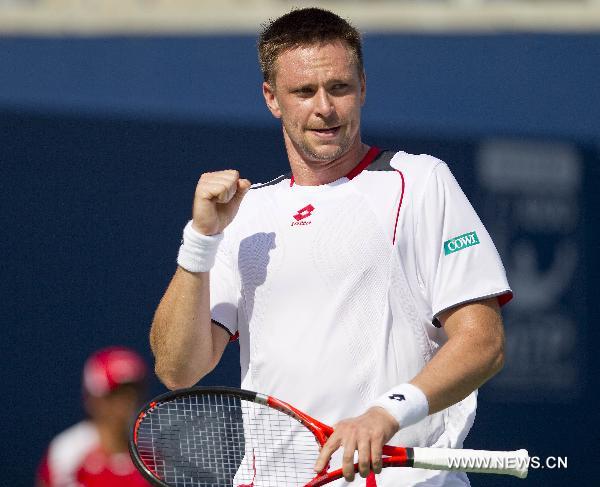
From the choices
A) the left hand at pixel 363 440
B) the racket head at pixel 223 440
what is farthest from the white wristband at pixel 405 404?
the racket head at pixel 223 440

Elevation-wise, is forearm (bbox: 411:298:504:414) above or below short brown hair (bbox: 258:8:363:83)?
below

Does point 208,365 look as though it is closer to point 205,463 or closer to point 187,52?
point 205,463

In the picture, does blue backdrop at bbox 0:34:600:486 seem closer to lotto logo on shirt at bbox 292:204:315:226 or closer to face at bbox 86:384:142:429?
face at bbox 86:384:142:429

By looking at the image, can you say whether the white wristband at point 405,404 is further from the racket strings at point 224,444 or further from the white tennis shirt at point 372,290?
the racket strings at point 224,444

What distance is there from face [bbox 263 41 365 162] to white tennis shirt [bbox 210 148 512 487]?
0.41 ft

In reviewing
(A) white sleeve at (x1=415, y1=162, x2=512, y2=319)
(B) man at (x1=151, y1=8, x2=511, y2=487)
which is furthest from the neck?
(A) white sleeve at (x1=415, y1=162, x2=512, y2=319)

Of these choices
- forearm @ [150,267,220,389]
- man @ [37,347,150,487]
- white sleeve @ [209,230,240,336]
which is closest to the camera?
forearm @ [150,267,220,389]

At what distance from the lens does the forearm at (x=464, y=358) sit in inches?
118

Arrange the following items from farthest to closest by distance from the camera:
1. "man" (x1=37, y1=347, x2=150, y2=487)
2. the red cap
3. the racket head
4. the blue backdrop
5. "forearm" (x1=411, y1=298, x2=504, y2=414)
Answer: the blue backdrop < the red cap < "man" (x1=37, y1=347, x2=150, y2=487) < the racket head < "forearm" (x1=411, y1=298, x2=504, y2=414)

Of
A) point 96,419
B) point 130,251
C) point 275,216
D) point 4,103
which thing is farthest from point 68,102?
point 275,216

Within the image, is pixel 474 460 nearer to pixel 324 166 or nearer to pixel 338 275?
pixel 338 275

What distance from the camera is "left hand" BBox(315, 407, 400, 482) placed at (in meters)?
2.77

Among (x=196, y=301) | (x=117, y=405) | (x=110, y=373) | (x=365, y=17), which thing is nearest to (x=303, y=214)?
(x=196, y=301)

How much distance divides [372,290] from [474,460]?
0.51 metres
